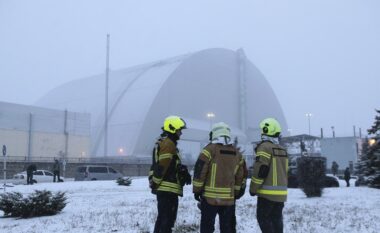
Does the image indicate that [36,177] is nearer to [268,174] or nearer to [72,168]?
[72,168]

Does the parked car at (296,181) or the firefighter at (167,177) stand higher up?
the firefighter at (167,177)

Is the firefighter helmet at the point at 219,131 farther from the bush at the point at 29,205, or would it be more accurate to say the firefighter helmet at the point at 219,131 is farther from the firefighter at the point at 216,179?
the bush at the point at 29,205

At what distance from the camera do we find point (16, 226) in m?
10.5

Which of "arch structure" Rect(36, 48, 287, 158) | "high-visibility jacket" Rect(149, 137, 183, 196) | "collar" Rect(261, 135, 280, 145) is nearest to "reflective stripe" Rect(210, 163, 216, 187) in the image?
"high-visibility jacket" Rect(149, 137, 183, 196)

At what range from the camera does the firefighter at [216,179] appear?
6.52 m

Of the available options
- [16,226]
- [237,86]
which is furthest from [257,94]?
[16,226]

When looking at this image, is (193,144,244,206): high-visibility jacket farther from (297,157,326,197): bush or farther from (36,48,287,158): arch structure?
(36,48,287,158): arch structure

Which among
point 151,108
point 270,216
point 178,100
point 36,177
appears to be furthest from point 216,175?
point 178,100

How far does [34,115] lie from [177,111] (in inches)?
750

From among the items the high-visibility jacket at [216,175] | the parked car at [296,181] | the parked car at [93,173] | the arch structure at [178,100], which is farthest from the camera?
the arch structure at [178,100]

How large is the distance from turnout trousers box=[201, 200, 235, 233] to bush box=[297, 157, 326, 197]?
1167 cm

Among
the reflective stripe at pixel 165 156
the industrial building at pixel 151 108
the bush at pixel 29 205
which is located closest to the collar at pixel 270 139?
the reflective stripe at pixel 165 156

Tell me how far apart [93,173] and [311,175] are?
22.5m

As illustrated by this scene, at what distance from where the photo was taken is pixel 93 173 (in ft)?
119
